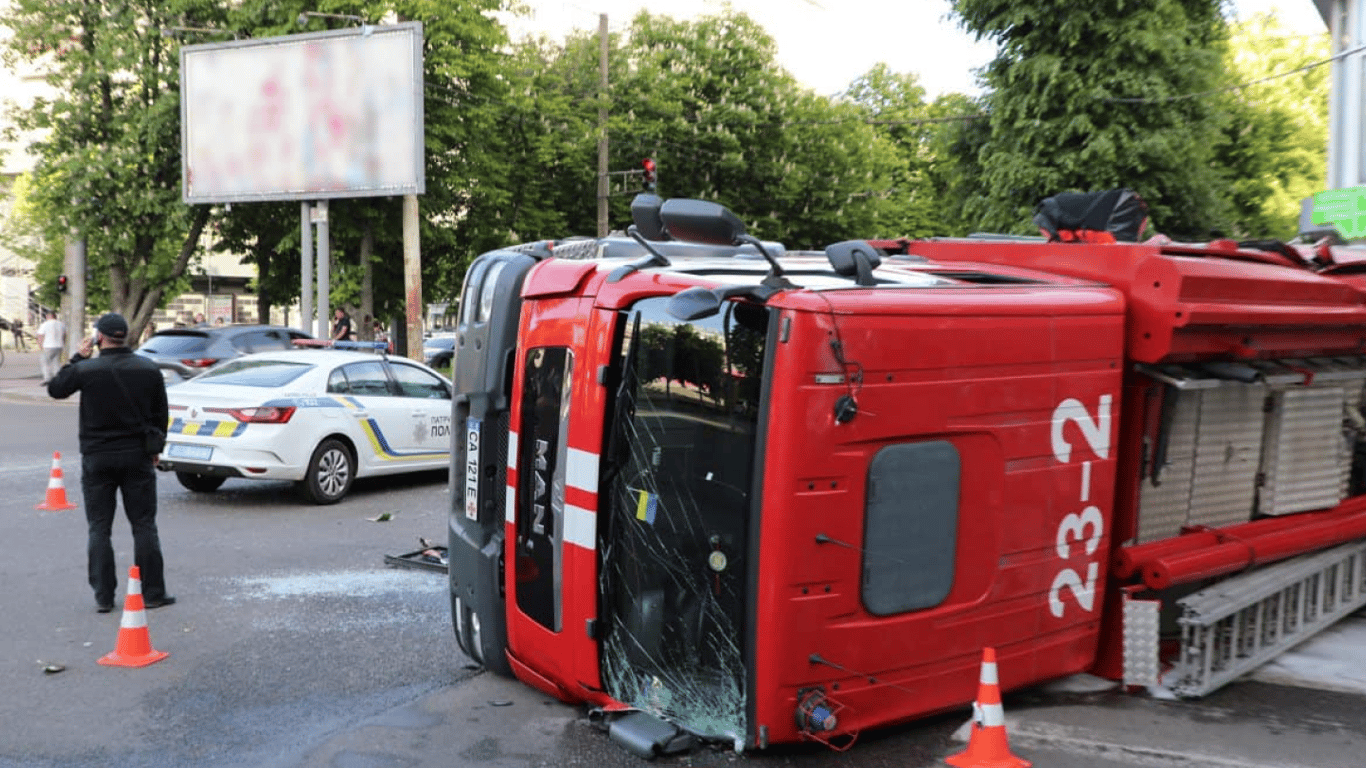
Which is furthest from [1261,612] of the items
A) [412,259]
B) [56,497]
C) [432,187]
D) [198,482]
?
[432,187]

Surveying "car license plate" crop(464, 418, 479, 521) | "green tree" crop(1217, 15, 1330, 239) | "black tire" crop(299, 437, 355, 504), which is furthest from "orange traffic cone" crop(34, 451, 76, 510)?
"green tree" crop(1217, 15, 1330, 239)

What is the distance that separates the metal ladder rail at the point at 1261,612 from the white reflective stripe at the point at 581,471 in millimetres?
2944

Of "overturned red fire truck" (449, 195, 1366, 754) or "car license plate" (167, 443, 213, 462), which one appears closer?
"overturned red fire truck" (449, 195, 1366, 754)

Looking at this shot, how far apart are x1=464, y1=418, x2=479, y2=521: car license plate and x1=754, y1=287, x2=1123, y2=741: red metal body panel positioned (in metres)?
1.80

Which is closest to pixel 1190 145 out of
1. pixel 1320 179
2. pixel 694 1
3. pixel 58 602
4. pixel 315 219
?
pixel 1320 179

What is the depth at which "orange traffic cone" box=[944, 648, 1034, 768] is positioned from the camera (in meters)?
4.75

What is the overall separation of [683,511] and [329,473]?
25.3 ft

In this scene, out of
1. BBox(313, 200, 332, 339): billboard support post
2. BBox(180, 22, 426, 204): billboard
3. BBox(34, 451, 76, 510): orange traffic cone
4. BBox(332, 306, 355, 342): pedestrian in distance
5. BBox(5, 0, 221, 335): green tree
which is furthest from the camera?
BBox(5, 0, 221, 335): green tree

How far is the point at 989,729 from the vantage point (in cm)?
479

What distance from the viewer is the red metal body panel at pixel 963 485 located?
4.48 meters

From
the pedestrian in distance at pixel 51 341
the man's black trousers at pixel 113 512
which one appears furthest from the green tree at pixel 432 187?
the man's black trousers at pixel 113 512

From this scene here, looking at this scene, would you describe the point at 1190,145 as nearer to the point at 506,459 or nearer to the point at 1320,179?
the point at 1320,179

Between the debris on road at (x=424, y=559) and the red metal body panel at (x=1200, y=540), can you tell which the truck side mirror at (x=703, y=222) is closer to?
the red metal body panel at (x=1200, y=540)

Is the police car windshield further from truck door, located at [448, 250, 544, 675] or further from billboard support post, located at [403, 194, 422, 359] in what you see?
billboard support post, located at [403, 194, 422, 359]
